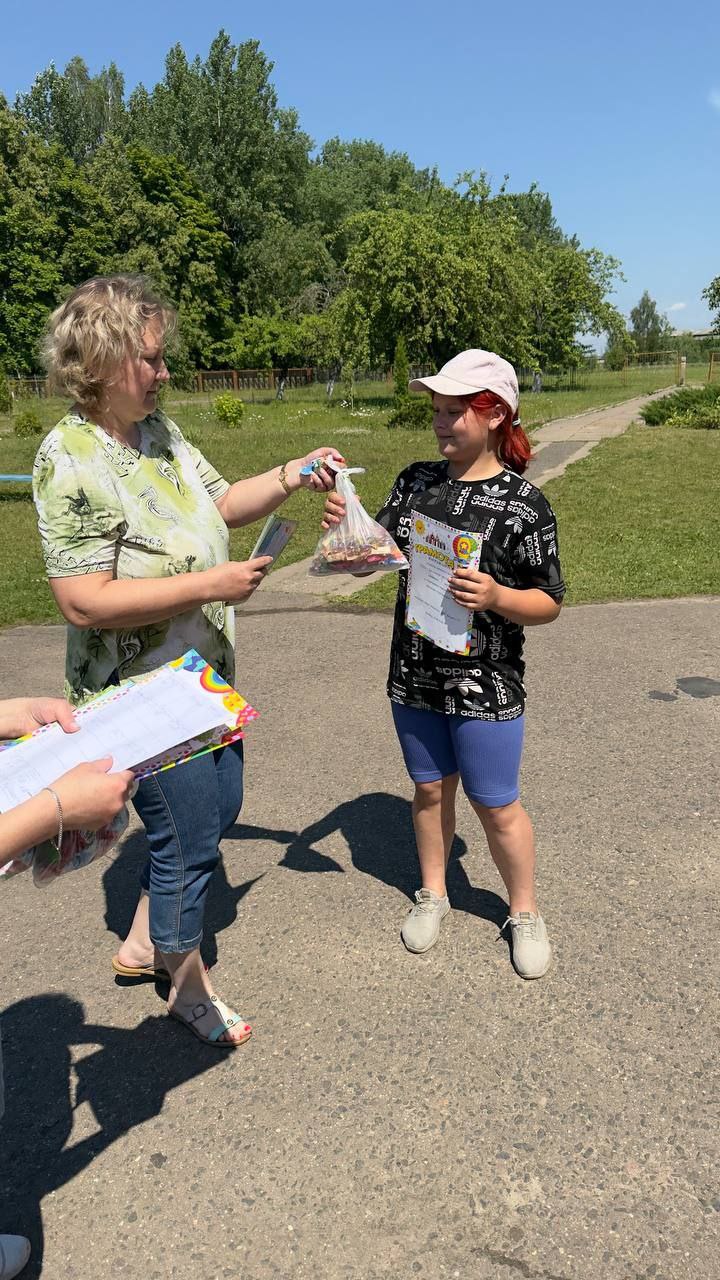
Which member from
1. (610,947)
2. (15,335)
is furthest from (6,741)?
(15,335)

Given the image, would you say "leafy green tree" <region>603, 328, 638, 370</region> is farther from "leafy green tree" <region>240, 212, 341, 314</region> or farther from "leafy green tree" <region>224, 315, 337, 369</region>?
"leafy green tree" <region>240, 212, 341, 314</region>

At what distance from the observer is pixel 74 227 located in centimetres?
4788

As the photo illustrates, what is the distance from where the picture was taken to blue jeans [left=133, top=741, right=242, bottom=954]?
2318 mm

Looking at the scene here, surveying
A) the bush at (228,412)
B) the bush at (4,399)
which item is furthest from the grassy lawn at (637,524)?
the bush at (4,399)

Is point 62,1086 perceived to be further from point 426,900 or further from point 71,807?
point 71,807

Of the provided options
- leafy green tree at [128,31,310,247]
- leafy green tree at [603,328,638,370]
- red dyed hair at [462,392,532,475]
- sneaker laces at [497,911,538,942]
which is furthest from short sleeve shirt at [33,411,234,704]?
leafy green tree at [128,31,310,247]

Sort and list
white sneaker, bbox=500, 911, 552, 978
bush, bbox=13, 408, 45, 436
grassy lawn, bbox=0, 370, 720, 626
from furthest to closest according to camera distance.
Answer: bush, bbox=13, 408, 45, 436 → grassy lawn, bbox=0, 370, 720, 626 → white sneaker, bbox=500, 911, 552, 978

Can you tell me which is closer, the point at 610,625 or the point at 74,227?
the point at 610,625

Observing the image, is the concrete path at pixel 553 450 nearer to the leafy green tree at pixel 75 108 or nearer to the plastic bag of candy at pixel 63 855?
the plastic bag of candy at pixel 63 855

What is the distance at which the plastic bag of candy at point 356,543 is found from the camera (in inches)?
106

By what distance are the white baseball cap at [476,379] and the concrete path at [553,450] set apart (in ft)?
4.89

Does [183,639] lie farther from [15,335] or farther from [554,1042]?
[15,335]

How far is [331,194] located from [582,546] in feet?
201

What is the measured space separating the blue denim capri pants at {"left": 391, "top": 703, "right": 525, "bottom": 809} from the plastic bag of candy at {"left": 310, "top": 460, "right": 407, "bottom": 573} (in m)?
0.50
